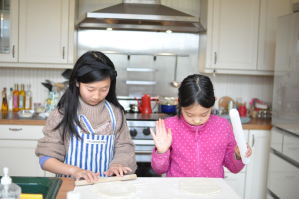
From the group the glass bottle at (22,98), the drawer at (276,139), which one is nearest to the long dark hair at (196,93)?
the drawer at (276,139)

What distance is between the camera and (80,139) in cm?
134

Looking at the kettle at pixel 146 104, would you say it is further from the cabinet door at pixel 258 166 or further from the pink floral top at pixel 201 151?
Answer: the pink floral top at pixel 201 151

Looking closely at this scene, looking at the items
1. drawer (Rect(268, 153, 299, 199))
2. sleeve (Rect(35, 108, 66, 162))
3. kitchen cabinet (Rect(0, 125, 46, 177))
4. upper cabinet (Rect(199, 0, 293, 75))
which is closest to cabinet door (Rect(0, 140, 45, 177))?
kitchen cabinet (Rect(0, 125, 46, 177))

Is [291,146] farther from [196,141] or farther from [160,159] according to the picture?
[160,159]

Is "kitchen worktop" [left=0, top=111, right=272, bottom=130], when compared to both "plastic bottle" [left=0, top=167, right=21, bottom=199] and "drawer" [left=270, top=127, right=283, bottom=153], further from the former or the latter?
"plastic bottle" [left=0, top=167, right=21, bottom=199]

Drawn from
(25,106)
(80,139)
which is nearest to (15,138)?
(25,106)

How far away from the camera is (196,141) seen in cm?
137

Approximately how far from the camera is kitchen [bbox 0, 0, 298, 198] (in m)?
2.63

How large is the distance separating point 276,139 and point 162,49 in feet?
4.44

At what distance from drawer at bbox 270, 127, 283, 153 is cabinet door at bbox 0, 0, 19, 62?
2.23 metres

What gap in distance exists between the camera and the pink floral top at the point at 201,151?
1.34 meters

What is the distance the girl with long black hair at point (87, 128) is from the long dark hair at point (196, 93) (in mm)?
313

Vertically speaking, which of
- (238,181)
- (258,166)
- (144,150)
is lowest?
(238,181)

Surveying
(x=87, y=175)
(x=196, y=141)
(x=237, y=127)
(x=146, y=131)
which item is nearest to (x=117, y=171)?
(x=87, y=175)
